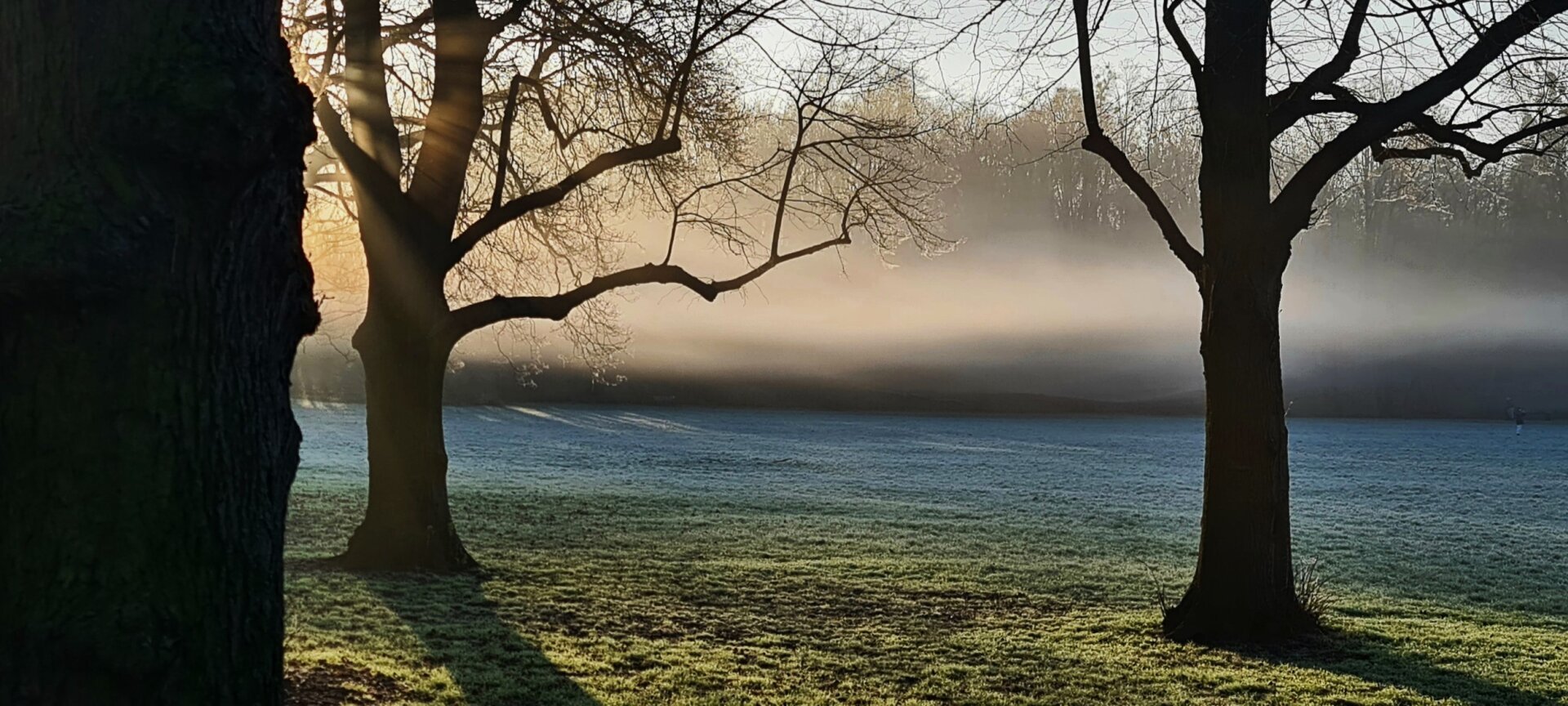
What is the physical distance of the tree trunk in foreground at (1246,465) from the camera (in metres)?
9.53

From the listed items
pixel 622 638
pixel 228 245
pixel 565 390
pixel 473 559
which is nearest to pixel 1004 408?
pixel 565 390

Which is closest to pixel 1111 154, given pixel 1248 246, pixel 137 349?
pixel 1248 246

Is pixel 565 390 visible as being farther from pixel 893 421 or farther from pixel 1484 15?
pixel 1484 15

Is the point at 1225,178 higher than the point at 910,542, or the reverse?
the point at 1225,178

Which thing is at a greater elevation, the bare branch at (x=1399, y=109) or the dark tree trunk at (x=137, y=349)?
the bare branch at (x=1399, y=109)

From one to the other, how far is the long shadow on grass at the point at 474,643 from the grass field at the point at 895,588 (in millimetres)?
34

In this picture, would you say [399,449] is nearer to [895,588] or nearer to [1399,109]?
[895,588]

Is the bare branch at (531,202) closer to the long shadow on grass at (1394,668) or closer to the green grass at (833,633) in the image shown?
the green grass at (833,633)

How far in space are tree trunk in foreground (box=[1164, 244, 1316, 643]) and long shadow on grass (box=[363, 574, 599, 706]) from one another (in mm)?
4843

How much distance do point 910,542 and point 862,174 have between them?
192 inches

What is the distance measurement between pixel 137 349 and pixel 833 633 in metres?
7.04

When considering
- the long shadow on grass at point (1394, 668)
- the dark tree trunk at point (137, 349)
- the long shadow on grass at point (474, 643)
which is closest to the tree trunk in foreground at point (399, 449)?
the long shadow on grass at point (474, 643)

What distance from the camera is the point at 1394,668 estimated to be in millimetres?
8820

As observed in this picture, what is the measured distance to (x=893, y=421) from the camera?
147 feet
